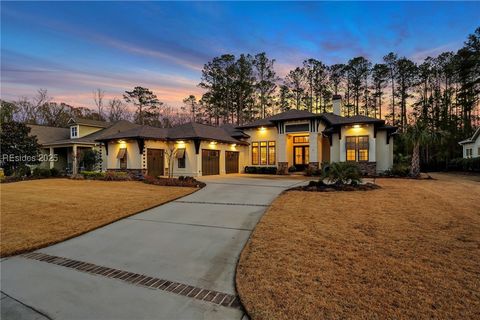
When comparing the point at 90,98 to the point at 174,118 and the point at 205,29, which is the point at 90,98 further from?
the point at 205,29

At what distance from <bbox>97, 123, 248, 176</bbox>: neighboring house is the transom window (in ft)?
9.37

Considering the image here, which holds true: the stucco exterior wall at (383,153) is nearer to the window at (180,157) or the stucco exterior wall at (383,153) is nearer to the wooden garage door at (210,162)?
the wooden garage door at (210,162)

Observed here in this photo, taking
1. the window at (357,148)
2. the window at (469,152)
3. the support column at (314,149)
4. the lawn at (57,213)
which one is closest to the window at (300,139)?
the support column at (314,149)

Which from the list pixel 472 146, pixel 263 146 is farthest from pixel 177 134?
pixel 472 146

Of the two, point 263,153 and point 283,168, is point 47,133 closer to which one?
point 263,153

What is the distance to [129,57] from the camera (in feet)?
48.0

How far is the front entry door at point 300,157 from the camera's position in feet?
79.7

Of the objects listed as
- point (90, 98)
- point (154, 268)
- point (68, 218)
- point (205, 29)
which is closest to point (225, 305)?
point (154, 268)

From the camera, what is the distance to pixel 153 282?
3.72 m

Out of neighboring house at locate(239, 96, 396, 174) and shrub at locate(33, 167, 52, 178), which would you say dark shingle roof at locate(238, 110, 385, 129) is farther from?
shrub at locate(33, 167, 52, 178)

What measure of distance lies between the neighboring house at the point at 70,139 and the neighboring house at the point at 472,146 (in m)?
35.0

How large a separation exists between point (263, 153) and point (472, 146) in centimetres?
2119

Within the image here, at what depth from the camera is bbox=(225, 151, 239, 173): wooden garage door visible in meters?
22.5

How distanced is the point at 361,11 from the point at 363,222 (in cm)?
866
